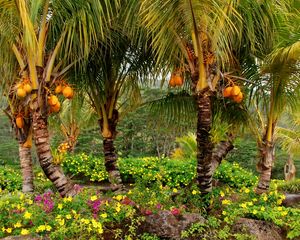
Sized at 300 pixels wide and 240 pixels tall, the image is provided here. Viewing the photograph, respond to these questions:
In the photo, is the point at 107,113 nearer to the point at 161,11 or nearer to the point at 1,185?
the point at 161,11

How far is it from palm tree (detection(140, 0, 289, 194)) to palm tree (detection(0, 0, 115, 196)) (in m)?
0.78

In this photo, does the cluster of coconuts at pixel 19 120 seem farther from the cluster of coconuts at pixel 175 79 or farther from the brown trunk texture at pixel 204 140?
the brown trunk texture at pixel 204 140

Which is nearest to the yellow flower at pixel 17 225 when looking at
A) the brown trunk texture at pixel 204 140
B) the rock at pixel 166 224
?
the rock at pixel 166 224

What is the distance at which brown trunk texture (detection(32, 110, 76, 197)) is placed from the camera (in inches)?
193

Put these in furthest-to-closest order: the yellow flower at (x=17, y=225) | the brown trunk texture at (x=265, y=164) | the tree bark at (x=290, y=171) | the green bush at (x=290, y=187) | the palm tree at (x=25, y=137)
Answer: the tree bark at (x=290, y=171) < the green bush at (x=290, y=187) < the palm tree at (x=25, y=137) < the brown trunk texture at (x=265, y=164) < the yellow flower at (x=17, y=225)

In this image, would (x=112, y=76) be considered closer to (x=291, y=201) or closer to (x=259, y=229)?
(x=259, y=229)

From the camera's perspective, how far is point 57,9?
16.3 feet

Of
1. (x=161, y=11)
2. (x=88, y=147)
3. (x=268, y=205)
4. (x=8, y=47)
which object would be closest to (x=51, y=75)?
(x=8, y=47)

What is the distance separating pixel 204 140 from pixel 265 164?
61.5 inches

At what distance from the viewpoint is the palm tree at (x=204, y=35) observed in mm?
4781

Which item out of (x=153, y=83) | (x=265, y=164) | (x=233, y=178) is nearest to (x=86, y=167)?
(x=233, y=178)

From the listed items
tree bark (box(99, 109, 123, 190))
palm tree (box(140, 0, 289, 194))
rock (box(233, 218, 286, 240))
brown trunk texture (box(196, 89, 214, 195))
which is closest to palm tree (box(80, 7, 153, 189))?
tree bark (box(99, 109, 123, 190))

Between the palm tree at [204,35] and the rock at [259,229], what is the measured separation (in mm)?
716

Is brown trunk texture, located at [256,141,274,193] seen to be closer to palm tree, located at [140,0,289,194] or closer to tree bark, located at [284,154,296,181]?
palm tree, located at [140,0,289,194]
